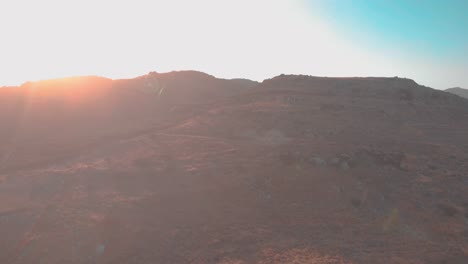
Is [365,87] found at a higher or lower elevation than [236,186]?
higher

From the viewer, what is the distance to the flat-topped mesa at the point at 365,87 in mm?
49656

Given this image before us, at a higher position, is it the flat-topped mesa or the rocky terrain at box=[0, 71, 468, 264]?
the flat-topped mesa

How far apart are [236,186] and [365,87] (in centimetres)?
3831

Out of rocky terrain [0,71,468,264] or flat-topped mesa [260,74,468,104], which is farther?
flat-topped mesa [260,74,468,104]

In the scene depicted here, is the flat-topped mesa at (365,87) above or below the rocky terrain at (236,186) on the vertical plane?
above

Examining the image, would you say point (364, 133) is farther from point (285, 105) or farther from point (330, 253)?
point (330, 253)

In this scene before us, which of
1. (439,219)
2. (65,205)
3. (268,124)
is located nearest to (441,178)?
(439,219)

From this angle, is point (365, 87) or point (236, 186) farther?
point (365, 87)

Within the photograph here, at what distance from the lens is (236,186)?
20.6 metres

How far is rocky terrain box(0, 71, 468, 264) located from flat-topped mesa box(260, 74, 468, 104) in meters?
7.94

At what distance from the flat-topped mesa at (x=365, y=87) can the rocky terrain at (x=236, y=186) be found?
794 centimetres

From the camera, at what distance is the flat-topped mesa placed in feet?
163

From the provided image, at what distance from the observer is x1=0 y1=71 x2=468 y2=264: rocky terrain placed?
1495 centimetres

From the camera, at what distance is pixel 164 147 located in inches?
1102
